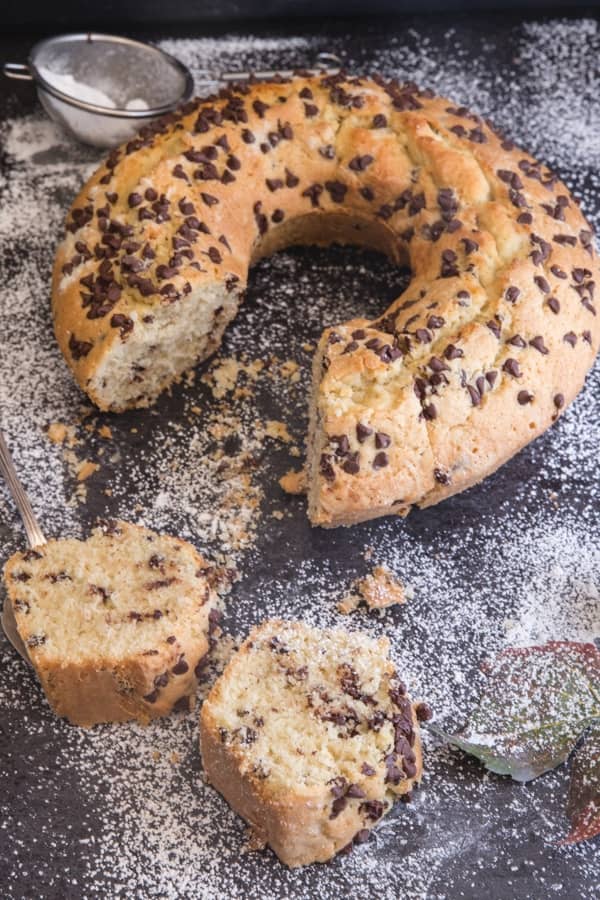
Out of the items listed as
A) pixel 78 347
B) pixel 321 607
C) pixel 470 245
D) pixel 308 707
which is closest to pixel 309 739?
pixel 308 707

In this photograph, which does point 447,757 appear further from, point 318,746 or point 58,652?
point 58,652

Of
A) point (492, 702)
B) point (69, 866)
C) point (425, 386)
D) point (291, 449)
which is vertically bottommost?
point (69, 866)

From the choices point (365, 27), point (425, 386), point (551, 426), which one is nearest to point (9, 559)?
point (425, 386)

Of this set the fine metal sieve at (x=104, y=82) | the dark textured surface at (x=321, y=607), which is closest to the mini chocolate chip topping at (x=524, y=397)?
the dark textured surface at (x=321, y=607)

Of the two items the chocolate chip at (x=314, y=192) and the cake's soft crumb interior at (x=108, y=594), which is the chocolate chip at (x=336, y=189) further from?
the cake's soft crumb interior at (x=108, y=594)

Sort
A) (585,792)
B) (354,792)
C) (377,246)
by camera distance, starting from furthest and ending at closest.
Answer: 1. (377,246)
2. (585,792)
3. (354,792)

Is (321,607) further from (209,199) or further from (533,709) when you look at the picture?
(209,199)
